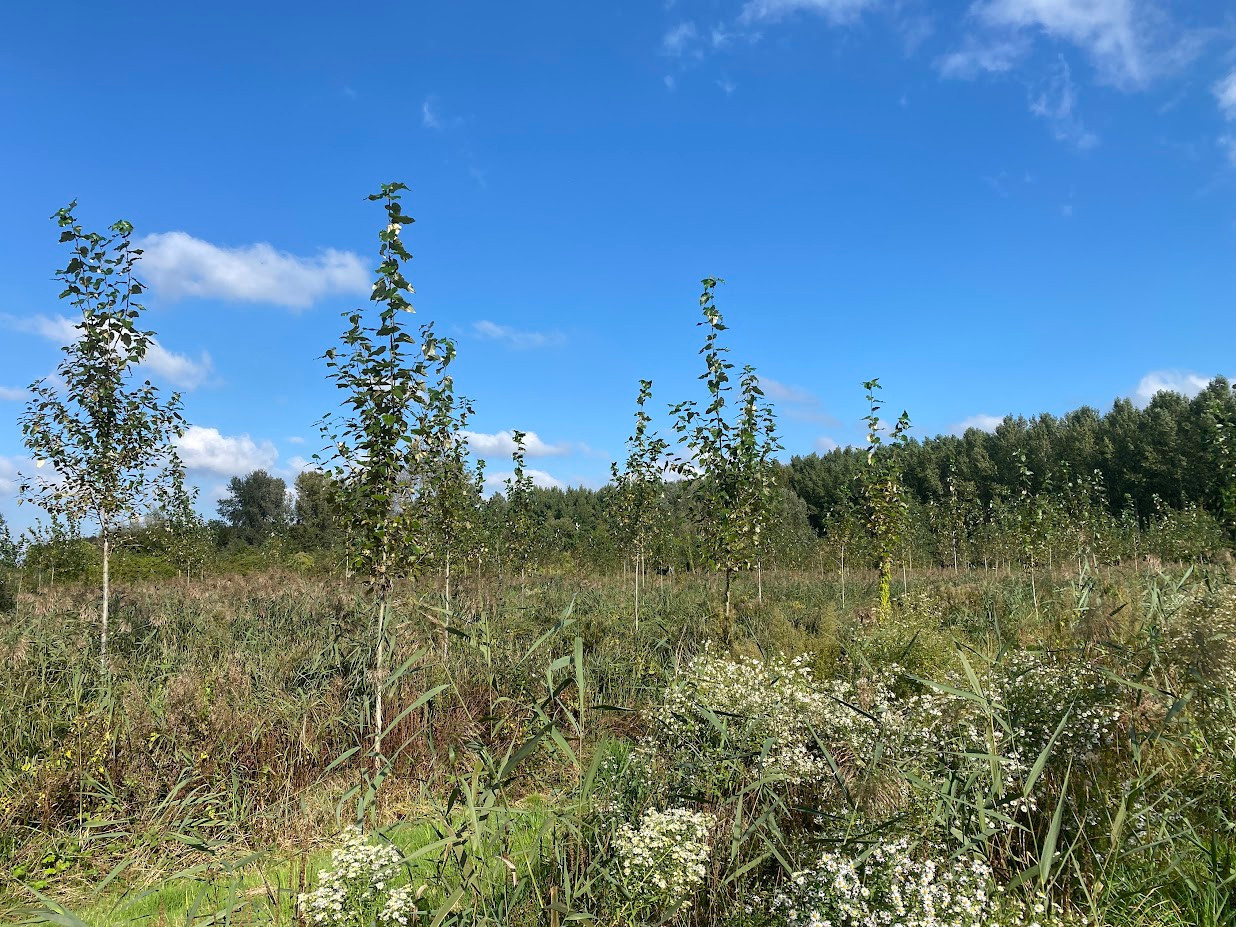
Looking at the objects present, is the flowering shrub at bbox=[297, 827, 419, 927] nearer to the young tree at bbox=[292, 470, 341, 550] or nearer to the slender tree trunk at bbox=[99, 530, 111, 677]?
the slender tree trunk at bbox=[99, 530, 111, 677]

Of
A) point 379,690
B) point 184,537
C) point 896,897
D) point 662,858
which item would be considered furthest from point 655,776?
point 184,537

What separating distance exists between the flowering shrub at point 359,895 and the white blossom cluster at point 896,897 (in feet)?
4.16

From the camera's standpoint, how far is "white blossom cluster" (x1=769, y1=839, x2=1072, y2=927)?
7.11ft

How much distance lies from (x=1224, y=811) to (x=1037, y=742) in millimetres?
729

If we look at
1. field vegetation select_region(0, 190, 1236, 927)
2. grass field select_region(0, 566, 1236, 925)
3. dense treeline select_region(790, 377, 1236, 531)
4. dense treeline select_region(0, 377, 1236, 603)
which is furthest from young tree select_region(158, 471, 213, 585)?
dense treeline select_region(790, 377, 1236, 531)

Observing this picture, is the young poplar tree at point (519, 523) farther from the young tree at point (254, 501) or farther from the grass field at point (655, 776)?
the young tree at point (254, 501)

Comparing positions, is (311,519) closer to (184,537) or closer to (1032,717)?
(184,537)

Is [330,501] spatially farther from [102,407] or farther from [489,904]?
[489,904]

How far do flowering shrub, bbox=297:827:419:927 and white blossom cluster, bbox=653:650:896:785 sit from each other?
4.15 ft

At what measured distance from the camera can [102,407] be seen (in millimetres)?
8641

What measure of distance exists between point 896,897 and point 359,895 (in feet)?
5.77

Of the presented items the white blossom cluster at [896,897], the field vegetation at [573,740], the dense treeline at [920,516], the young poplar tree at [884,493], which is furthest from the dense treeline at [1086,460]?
the white blossom cluster at [896,897]

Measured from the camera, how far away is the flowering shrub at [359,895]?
95.3 inches

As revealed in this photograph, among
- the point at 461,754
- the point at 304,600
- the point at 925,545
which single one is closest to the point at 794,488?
the point at 925,545
